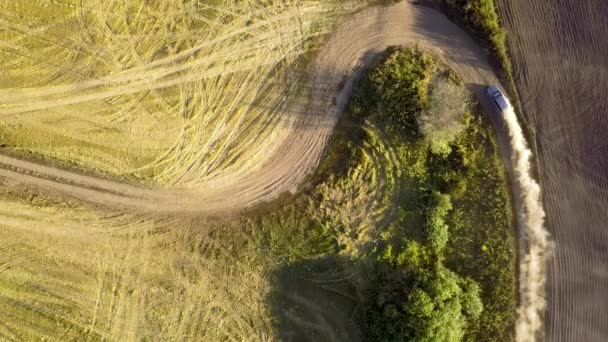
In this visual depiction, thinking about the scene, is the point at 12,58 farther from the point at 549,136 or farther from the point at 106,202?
the point at 549,136

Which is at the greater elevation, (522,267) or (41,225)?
(522,267)

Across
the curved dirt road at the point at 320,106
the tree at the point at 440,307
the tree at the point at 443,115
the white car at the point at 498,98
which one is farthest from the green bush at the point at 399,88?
the tree at the point at 440,307

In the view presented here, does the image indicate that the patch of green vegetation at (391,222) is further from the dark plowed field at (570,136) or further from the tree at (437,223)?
the dark plowed field at (570,136)

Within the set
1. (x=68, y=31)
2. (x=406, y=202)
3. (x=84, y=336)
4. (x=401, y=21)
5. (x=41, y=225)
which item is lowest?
(x=84, y=336)

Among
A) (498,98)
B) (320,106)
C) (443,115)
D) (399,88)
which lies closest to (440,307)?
(443,115)

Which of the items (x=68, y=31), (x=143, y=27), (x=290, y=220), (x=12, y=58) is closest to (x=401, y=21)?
(x=290, y=220)

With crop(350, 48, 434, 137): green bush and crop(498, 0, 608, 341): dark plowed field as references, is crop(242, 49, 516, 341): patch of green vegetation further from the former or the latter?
crop(498, 0, 608, 341): dark plowed field
